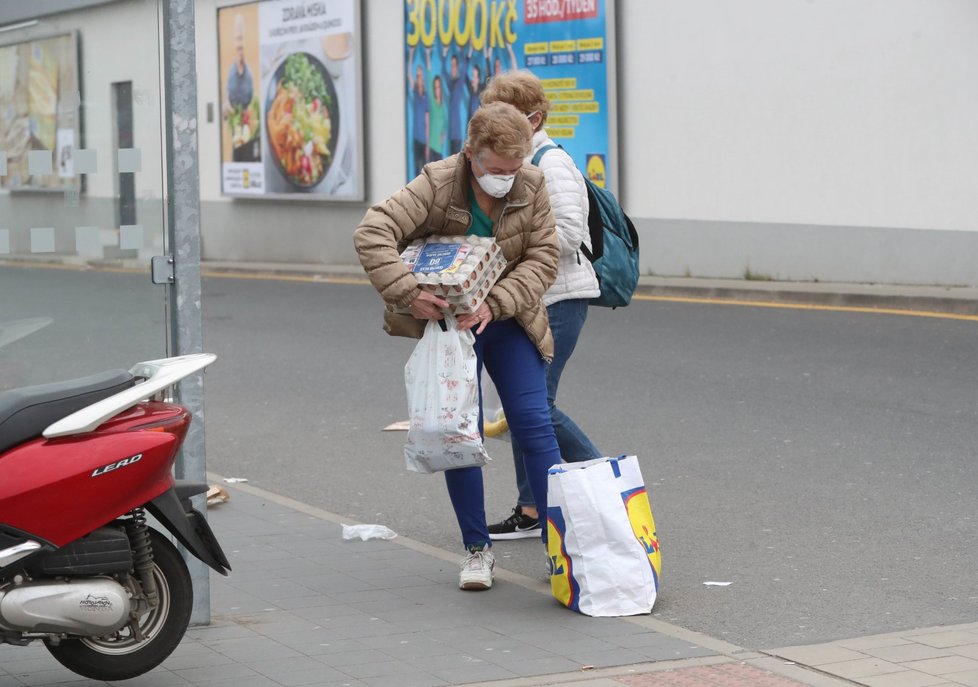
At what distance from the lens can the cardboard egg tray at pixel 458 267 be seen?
5.54 meters

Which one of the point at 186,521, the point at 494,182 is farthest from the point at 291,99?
the point at 186,521

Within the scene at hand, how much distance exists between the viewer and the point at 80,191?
5531 mm

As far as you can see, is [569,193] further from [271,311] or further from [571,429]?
[271,311]

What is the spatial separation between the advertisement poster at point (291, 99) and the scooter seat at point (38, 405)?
18671mm

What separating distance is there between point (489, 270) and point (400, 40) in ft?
56.9

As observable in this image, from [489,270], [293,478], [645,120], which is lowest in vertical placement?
[293,478]

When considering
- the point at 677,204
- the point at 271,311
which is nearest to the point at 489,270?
the point at 271,311

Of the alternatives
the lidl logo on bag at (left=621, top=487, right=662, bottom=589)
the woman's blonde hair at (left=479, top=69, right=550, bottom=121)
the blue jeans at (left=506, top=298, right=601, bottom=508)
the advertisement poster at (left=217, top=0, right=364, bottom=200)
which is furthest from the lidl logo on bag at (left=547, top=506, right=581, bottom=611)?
the advertisement poster at (left=217, top=0, right=364, bottom=200)

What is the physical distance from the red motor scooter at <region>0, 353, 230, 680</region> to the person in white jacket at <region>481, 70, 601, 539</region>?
1.92 m

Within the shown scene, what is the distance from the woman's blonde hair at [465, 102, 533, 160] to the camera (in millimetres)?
5520

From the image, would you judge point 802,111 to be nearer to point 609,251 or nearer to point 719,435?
point 719,435

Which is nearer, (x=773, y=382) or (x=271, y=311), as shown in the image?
(x=773, y=382)

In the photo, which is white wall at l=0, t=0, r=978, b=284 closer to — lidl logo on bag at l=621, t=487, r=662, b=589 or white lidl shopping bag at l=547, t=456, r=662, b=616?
lidl logo on bag at l=621, t=487, r=662, b=589

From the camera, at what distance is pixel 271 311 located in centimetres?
1695
